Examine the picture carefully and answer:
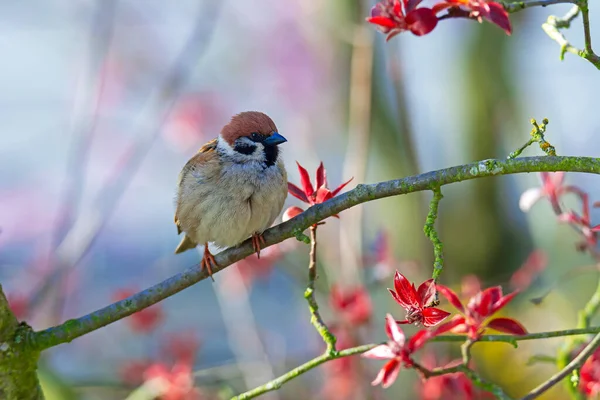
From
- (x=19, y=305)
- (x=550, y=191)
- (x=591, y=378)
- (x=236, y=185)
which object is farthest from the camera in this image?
(x=19, y=305)

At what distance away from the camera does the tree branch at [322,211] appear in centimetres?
123

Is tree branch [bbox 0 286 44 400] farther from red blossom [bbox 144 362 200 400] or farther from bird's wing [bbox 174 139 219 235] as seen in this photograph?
red blossom [bbox 144 362 200 400]

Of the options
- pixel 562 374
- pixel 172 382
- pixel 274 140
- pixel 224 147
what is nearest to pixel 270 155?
pixel 274 140

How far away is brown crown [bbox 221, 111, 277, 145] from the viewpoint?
224 cm

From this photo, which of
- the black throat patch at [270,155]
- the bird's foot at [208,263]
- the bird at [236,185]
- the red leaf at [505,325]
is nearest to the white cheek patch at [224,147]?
the bird at [236,185]

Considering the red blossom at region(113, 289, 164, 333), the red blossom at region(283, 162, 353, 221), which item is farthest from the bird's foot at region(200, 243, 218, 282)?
the red blossom at region(113, 289, 164, 333)

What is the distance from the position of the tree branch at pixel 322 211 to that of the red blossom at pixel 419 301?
0.60 ft

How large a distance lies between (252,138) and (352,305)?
757 mm

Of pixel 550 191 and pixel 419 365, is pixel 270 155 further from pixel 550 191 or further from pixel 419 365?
pixel 419 365

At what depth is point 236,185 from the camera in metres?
2.21

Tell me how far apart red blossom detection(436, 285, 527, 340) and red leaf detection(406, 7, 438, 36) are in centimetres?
50

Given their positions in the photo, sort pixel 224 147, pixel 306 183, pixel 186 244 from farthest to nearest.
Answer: pixel 186 244, pixel 224 147, pixel 306 183

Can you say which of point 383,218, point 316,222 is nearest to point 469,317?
point 316,222

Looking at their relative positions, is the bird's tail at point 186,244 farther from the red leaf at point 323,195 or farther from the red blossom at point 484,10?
the red blossom at point 484,10
